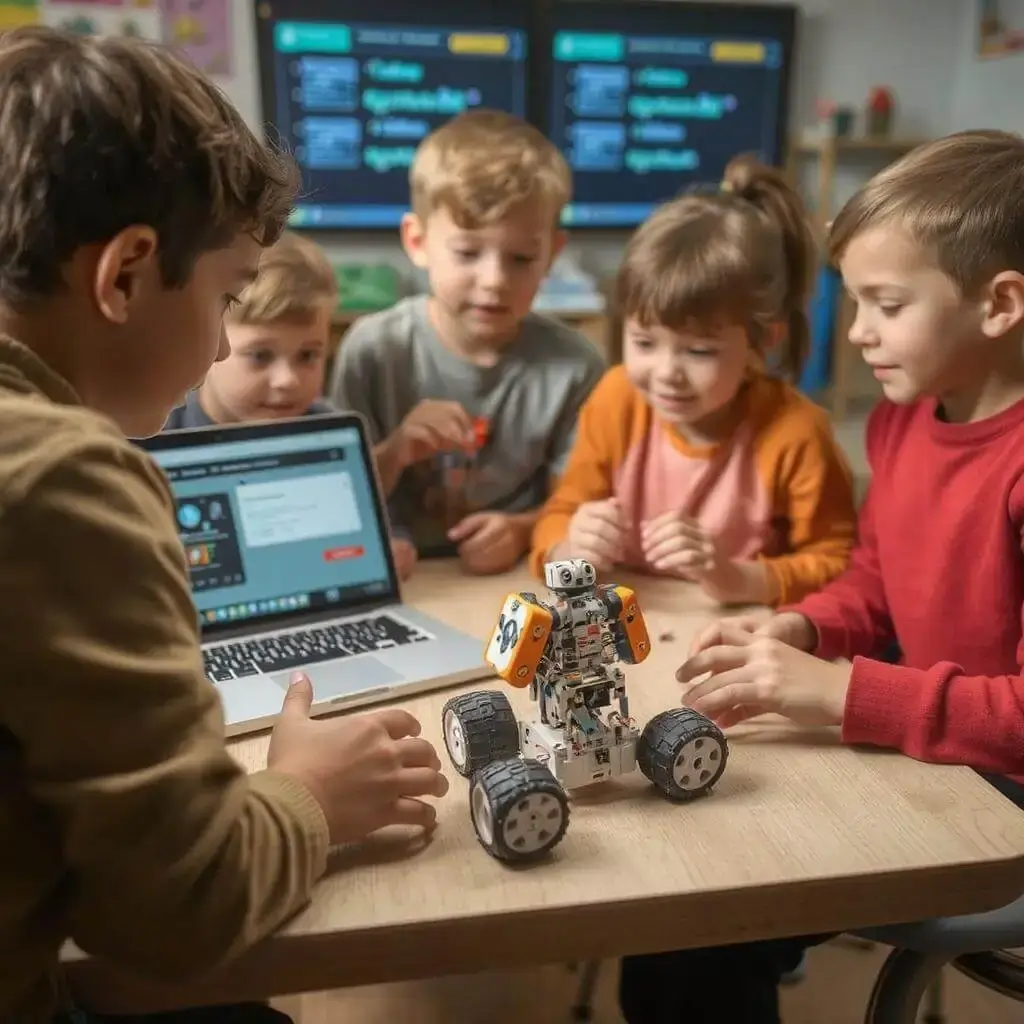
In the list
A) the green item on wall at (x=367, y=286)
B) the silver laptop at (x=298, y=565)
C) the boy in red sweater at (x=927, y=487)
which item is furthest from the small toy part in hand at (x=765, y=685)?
the green item on wall at (x=367, y=286)

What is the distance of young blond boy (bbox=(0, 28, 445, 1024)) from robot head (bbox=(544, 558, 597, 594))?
166 mm

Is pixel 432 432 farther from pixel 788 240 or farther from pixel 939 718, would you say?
pixel 939 718

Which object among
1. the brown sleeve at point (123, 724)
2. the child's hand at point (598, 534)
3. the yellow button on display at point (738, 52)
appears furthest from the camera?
the yellow button on display at point (738, 52)

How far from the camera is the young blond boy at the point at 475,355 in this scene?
1297 mm

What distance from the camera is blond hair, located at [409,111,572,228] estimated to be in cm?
129

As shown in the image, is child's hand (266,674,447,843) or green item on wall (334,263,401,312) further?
green item on wall (334,263,401,312)

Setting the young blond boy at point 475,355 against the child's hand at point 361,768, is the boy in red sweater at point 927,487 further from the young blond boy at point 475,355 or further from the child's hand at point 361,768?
the young blond boy at point 475,355

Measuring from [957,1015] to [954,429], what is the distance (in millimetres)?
895

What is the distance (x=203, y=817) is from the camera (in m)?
0.55

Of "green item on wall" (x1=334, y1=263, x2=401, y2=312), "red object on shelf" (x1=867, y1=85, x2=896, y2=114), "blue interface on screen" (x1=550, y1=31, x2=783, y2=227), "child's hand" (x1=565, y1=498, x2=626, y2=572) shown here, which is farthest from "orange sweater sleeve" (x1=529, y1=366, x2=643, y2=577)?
"red object on shelf" (x1=867, y1=85, x2=896, y2=114)

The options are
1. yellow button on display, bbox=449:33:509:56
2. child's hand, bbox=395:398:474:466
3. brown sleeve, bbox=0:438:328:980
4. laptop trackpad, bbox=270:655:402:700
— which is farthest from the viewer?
yellow button on display, bbox=449:33:509:56

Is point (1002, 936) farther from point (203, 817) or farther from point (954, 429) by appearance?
point (203, 817)

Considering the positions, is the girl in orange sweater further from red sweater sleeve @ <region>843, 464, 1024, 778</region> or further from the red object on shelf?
the red object on shelf

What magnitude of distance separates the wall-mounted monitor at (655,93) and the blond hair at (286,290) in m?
2.02
